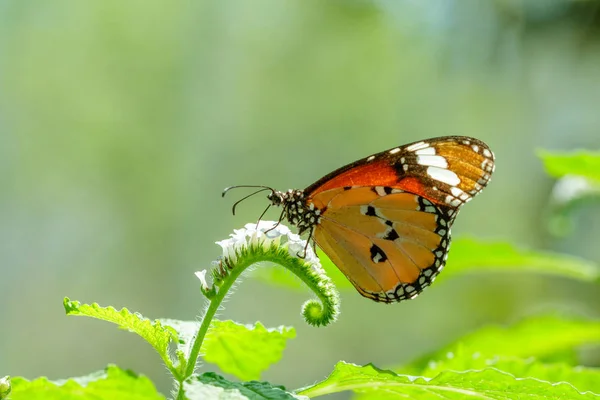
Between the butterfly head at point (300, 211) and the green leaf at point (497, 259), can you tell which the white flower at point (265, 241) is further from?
the green leaf at point (497, 259)

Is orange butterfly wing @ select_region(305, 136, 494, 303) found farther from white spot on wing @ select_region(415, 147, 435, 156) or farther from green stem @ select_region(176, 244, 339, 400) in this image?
green stem @ select_region(176, 244, 339, 400)

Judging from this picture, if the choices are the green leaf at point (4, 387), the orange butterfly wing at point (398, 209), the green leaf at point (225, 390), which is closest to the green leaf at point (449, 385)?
the green leaf at point (225, 390)

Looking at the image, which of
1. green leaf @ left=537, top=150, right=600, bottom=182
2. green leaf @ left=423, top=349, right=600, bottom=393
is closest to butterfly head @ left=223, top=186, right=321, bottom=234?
green leaf @ left=423, top=349, right=600, bottom=393

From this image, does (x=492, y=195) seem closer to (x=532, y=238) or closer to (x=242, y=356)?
(x=532, y=238)

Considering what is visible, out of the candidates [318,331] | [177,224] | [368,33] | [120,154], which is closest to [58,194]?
[120,154]

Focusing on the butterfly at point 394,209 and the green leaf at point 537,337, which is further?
the green leaf at point 537,337

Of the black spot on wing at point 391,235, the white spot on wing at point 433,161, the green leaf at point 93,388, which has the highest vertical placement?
the white spot on wing at point 433,161
